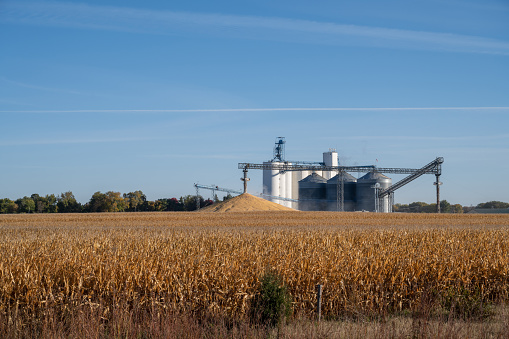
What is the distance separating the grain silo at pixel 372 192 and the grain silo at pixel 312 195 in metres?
7.41

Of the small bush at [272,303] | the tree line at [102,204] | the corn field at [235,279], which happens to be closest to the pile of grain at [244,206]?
the tree line at [102,204]

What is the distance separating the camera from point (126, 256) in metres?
13.2

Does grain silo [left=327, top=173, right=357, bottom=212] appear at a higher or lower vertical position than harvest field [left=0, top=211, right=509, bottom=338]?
higher

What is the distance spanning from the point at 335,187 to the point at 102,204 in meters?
49.9

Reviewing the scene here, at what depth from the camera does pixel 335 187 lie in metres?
90.4

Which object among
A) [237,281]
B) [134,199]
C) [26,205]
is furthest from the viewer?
[134,199]

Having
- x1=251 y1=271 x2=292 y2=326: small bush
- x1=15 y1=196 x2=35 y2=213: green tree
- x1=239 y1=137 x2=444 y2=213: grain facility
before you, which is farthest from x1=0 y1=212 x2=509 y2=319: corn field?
x1=15 y1=196 x2=35 y2=213: green tree

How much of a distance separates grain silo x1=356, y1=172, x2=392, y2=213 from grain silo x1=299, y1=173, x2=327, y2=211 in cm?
741

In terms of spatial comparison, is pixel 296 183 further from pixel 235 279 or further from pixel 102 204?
pixel 235 279

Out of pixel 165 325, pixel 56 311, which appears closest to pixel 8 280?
pixel 56 311

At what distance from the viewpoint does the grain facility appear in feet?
280

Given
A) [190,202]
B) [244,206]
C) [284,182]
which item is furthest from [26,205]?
[244,206]

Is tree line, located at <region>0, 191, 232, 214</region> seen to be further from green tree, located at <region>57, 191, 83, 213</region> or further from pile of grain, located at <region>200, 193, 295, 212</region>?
pile of grain, located at <region>200, 193, 295, 212</region>

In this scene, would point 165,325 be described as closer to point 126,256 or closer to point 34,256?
point 126,256
